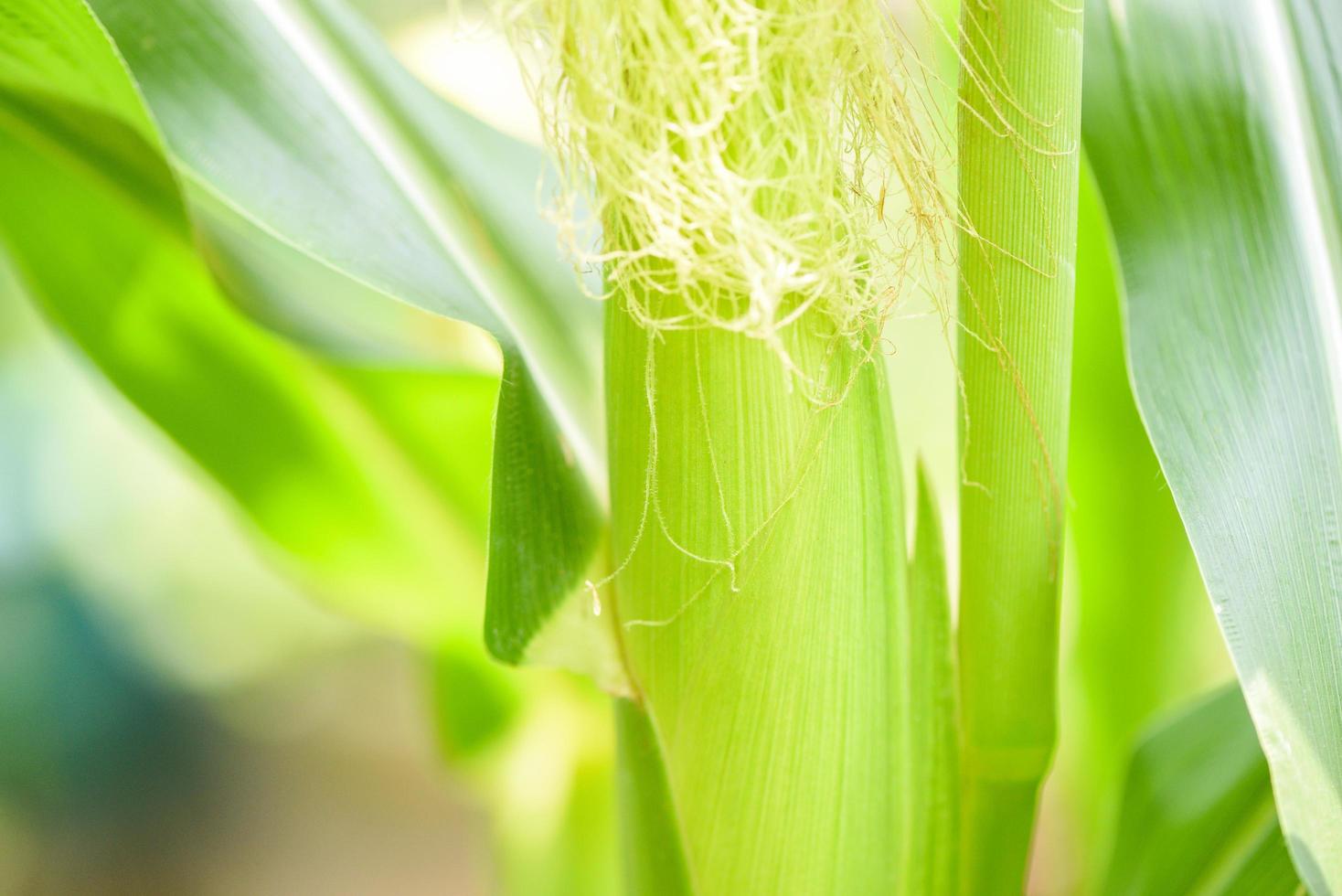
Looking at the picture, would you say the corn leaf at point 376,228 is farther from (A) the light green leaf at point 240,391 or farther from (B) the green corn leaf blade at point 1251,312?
(B) the green corn leaf blade at point 1251,312

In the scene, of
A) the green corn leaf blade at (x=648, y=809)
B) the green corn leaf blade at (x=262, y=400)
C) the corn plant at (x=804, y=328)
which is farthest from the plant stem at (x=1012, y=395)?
the green corn leaf blade at (x=262, y=400)

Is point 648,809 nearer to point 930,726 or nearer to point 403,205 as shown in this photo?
point 930,726

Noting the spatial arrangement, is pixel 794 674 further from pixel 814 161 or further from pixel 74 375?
pixel 74 375

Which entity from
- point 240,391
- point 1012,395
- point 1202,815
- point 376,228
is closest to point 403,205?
point 376,228

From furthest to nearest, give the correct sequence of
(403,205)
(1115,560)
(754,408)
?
(1115,560) → (403,205) → (754,408)

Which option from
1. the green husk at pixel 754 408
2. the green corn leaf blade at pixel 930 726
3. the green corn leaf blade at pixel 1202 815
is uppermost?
the green husk at pixel 754 408
